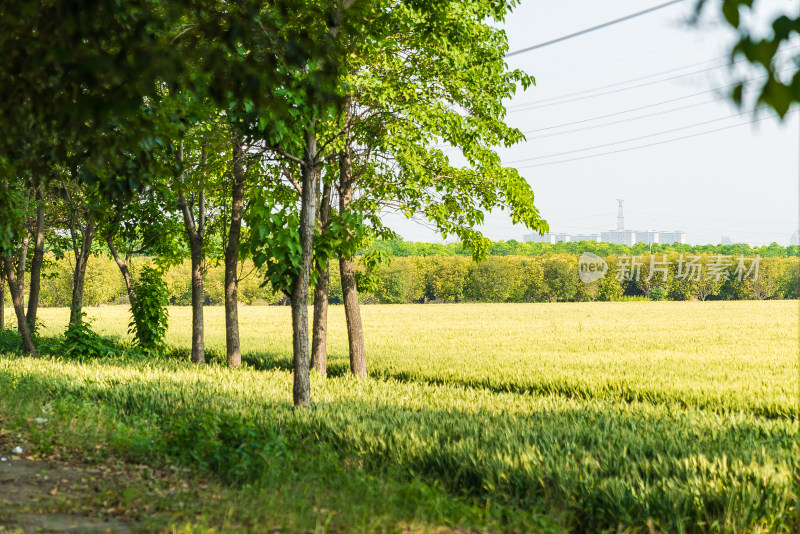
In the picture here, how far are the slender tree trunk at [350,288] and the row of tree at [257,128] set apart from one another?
5cm

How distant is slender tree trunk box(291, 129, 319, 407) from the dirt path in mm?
3088

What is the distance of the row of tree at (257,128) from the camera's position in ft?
10.7

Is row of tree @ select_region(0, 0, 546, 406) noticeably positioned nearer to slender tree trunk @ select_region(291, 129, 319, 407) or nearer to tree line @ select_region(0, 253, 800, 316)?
slender tree trunk @ select_region(291, 129, 319, 407)

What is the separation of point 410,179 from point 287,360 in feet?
32.7

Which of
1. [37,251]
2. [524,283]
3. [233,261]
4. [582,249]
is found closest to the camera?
[233,261]

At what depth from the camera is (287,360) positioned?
20.9 meters

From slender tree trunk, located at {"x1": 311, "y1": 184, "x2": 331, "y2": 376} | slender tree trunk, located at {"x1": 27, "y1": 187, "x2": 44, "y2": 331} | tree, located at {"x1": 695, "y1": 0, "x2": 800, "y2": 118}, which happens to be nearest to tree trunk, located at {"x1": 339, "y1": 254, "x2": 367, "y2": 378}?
slender tree trunk, located at {"x1": 311, "y1": 184, "x2": 331, "y2": 376}

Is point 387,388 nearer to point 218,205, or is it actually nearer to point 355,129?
point 355,129

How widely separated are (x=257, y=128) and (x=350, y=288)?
7182mm

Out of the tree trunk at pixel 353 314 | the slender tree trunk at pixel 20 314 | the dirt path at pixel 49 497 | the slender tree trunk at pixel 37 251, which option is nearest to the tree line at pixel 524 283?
the slender tree trunk at pixel 37 251

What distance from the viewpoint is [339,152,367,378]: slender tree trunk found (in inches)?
575

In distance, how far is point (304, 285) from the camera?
29.1ft

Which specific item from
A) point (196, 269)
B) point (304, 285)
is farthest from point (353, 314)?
point (304, 285)

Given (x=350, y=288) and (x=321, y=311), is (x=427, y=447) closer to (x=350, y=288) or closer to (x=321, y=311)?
(x=350, y=288)
